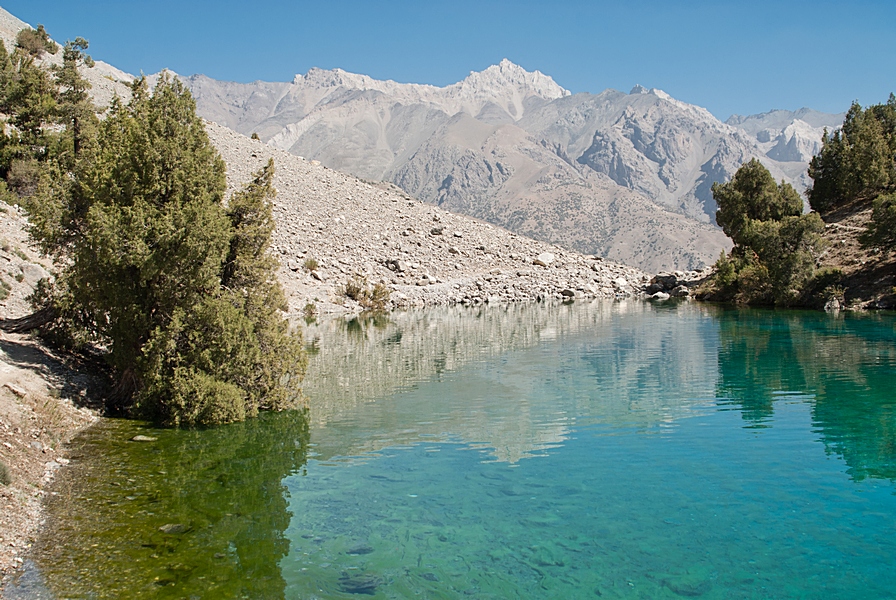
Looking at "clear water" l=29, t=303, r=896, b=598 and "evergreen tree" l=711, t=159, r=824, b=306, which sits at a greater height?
"evergreen tree" l=711, t=159, r=824, b=306

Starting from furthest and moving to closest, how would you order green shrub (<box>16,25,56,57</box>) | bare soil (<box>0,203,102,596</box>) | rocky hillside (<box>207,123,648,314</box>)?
green shrub (<box>16,25,56,57</box>), rocky hillside (<box>207,123,648,314</box>), bare soil (<box>0,203,102,596</box>)

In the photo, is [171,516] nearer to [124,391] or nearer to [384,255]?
[124,391]

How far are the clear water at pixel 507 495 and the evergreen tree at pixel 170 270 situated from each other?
4.20 feet

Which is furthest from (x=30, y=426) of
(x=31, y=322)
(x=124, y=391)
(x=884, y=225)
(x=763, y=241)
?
(x=763, y=241)

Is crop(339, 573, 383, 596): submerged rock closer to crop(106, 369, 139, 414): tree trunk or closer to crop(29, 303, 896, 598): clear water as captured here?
crop(29, 303, 896, 598): clear water

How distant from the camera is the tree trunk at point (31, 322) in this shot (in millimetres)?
20016

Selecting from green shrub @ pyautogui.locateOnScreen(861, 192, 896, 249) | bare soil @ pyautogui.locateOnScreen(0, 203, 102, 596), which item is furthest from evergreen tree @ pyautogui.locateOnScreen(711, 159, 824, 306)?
bare soil @ pyautogui.locateOnScreen(0, 203, 102, 596)

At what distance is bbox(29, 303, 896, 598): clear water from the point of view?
949cm

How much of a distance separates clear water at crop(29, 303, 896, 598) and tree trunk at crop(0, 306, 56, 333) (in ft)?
17.8

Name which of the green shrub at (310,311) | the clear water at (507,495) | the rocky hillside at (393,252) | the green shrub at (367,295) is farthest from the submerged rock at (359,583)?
the green shrub at (367,295)

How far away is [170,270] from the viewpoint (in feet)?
56.9

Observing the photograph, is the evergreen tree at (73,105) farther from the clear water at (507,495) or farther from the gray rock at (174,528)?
the gray rock at (174,528)

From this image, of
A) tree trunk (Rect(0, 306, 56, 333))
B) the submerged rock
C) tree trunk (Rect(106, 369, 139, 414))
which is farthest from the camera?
tree trunk (Rect(0, 306, 56, 333))

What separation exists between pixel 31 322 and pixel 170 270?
637 cm
